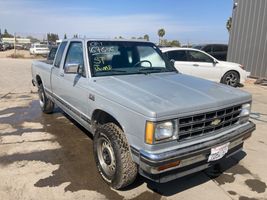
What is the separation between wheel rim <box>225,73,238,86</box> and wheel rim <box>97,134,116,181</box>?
8.43 m

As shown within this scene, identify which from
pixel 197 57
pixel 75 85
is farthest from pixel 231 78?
pixel 75 85

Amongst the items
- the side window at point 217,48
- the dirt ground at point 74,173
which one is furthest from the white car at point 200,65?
the side window at point 217,48

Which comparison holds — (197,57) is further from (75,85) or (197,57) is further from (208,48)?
(75,85)

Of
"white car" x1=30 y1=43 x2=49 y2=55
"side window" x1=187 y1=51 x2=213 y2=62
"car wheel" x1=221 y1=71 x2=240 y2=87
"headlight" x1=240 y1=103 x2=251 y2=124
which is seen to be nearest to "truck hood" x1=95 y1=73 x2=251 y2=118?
"headlight" x1=240 y1=103 x2=251 y2=124

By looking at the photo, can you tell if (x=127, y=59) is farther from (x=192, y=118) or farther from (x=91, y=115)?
(x=192, y=118)

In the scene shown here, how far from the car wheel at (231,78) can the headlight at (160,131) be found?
8640mm

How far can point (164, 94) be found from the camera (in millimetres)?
3342

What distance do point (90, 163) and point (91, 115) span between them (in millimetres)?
814

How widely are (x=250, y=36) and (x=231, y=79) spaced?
351 centimetres

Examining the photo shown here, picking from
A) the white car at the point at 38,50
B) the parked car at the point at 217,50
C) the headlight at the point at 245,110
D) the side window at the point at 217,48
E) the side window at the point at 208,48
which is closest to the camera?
the headlight at the point at 245,110

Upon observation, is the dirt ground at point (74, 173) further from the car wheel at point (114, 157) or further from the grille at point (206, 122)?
the grille at point (206, 122)

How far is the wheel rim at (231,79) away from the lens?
1101 cm

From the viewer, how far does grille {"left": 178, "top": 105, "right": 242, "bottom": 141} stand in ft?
9.89

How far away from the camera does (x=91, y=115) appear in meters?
3.97
